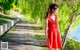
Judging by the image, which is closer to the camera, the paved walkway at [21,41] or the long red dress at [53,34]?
the long red dress at [53,34]

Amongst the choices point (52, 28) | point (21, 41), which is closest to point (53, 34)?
point (52, 28)

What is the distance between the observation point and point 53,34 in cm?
873

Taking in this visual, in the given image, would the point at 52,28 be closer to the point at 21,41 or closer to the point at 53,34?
the point at 53,34

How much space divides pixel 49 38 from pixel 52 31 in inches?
7.4

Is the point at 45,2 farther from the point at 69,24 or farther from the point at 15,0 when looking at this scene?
the point at 15,0

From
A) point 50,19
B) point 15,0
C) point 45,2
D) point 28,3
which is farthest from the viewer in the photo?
point 15,0

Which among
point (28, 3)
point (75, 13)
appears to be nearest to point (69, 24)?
point (75, 13)

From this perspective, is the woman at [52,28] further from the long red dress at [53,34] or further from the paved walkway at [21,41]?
the paved walkway at [21,41]

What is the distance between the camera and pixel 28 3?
2634cm

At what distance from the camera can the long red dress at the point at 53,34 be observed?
28.3 feet

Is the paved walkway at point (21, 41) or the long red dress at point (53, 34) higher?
the long red dress at point (53, 34)

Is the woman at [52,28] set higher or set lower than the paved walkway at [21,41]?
higher

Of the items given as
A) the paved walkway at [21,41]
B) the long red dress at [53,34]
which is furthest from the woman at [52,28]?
the paved walkway at [21,41]

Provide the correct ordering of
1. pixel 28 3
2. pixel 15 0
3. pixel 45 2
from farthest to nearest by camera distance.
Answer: pixel 15 0 < pixel 28 3 < pixel 45 2
